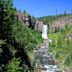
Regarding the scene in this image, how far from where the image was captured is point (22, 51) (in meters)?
53.9

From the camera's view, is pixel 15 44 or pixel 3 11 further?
pixel 15 44

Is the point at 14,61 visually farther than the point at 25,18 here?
No

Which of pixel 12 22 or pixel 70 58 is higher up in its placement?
pixel 12 22

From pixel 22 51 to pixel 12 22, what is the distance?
6.86 meters

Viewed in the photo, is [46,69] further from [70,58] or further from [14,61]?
[14,61]

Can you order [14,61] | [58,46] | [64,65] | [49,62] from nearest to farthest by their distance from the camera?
[14,61] < [64,65] < [49,62] < [58,46]

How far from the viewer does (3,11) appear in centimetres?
4562

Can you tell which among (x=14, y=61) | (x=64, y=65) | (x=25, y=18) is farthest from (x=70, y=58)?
(x=25, y=18)

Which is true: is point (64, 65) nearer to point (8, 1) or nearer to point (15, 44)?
point (15, 44)

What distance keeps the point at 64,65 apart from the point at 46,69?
4.32 metres

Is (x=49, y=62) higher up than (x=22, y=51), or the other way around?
(x=22, y=51)

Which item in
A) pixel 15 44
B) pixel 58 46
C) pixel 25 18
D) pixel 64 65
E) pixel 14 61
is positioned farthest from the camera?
pixel 25 18

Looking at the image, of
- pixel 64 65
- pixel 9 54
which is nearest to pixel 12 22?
pixel 9 54

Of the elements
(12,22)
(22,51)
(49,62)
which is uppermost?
(12,22)
